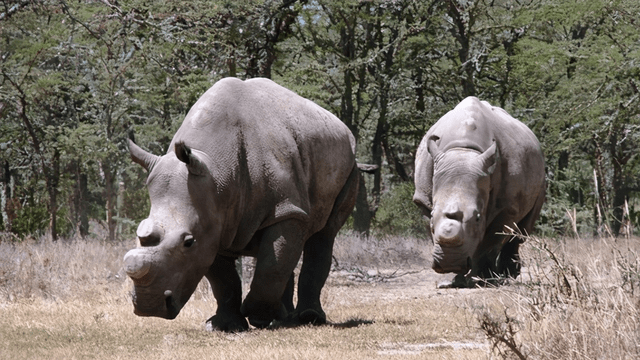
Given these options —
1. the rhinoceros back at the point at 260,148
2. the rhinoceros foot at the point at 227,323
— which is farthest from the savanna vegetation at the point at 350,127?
the rhinoceros back at the point at 260,148

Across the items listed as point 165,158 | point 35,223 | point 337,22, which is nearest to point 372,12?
point 337,22

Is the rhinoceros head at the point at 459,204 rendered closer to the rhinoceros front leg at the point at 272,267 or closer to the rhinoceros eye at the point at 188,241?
the rhinoceros front leg at the point at 272,267

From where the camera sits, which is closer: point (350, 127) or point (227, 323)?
point (227, 323)

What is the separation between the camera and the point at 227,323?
806cm

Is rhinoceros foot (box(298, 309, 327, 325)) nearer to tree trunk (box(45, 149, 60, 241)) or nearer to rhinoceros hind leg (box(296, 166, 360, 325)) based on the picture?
rhinoceros hind leg (box(296, 166, 360, 325))

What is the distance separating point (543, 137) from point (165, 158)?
12.7 metres

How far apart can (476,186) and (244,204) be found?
3.59 metres

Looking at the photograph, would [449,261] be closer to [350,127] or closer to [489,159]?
[489,159]

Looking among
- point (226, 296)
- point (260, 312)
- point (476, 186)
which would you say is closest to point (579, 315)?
point (260, 312)

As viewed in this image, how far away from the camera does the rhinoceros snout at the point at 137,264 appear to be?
6625mm

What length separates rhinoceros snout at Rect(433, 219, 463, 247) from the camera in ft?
32.6

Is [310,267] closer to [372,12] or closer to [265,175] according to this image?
[265,175]

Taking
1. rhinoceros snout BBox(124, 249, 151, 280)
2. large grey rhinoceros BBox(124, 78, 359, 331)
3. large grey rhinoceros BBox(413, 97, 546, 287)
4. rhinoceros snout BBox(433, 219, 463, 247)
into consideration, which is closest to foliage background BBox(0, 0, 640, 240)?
large grey rhinoceros BBox(413, 97, 546, 287)

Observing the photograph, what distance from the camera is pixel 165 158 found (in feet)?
24.5
